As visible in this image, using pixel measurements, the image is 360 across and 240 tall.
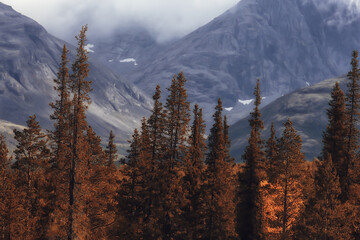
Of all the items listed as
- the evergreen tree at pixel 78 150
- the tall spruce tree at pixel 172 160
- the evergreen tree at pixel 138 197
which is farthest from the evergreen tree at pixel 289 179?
the evergreen tree at pixel 78 150

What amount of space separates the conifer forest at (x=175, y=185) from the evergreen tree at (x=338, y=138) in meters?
0.12

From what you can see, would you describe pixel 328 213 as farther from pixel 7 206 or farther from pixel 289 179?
pixel 7 206

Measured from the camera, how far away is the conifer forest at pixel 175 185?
42.2m

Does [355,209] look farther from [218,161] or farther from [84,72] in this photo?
[84,72]

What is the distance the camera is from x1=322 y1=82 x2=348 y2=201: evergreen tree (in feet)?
168

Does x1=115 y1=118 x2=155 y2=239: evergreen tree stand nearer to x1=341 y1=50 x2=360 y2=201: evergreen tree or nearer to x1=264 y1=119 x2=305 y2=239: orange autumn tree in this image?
x1=264 y1=119 x2=305 y2=239: orange autumn tree

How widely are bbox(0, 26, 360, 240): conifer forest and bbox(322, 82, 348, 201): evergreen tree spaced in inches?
4.5

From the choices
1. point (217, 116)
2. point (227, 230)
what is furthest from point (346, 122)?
point (227, 230)

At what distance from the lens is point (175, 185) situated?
43188 millimetres

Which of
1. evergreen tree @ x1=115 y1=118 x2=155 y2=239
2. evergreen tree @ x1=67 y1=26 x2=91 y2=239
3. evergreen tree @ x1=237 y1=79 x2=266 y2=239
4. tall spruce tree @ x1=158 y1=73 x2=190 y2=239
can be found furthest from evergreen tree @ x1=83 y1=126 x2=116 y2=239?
evergreen tree @ x1=237 y1=79 x2=266 y2=239

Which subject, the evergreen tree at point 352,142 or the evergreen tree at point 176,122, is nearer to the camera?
the evergreen tree at point 176,122

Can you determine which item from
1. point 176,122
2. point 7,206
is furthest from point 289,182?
point 7,206

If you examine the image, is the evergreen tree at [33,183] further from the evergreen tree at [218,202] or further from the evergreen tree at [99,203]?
the evergreen tree at [218,202]

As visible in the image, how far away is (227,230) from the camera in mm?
47969
